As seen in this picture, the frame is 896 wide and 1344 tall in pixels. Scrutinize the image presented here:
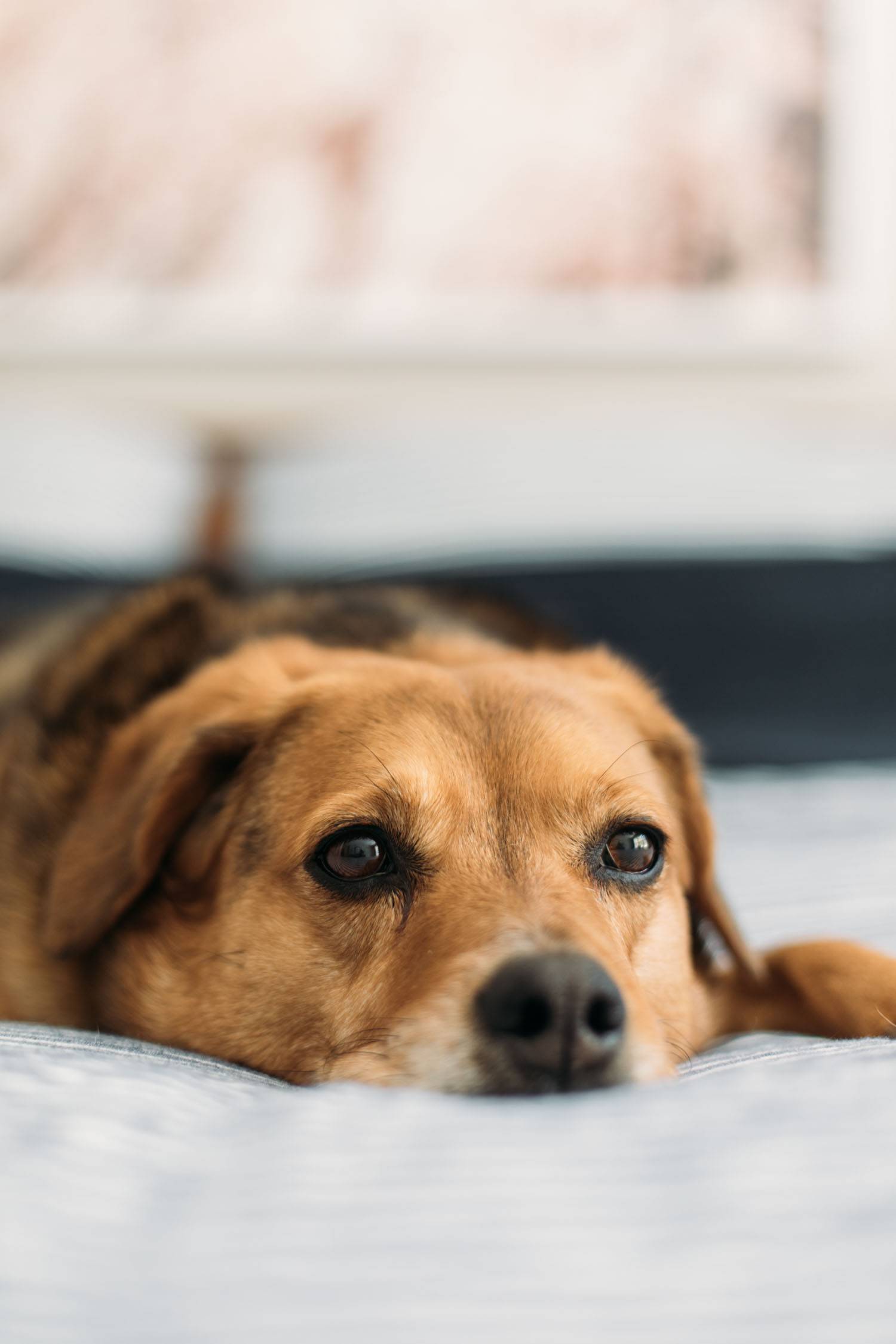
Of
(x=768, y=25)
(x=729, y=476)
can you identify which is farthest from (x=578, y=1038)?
(x=768, y=25)

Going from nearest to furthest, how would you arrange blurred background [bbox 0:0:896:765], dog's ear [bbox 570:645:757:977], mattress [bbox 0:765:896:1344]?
mattress [bbox 0:765:896:1344]
dog's ear [bbox 570:645:757:977]
blurred background [bbox 0:0:896:765]

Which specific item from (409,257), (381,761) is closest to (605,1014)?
(381,761)

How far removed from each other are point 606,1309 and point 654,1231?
3.9 inches

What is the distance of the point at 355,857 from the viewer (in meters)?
1.59

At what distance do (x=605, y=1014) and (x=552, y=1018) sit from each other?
0.22 ft

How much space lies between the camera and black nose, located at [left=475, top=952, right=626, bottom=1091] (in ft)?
4.08

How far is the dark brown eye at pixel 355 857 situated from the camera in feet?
5.21

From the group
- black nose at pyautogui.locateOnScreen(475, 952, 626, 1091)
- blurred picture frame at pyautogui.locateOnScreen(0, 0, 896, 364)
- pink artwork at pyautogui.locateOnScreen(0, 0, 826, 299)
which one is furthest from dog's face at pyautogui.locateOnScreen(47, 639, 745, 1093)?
pink artwork at pyautogui.locateOnScreen(0, 0, 826, 299)

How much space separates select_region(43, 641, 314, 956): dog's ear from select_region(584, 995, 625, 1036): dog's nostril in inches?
29.3

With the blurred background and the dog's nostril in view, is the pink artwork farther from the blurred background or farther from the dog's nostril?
the dog's nostril

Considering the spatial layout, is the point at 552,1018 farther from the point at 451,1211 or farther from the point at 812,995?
the point at 812,995

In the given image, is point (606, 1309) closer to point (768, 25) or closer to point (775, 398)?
point (775, 398)

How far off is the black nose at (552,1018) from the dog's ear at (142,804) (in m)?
0.67

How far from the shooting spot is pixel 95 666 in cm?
236
